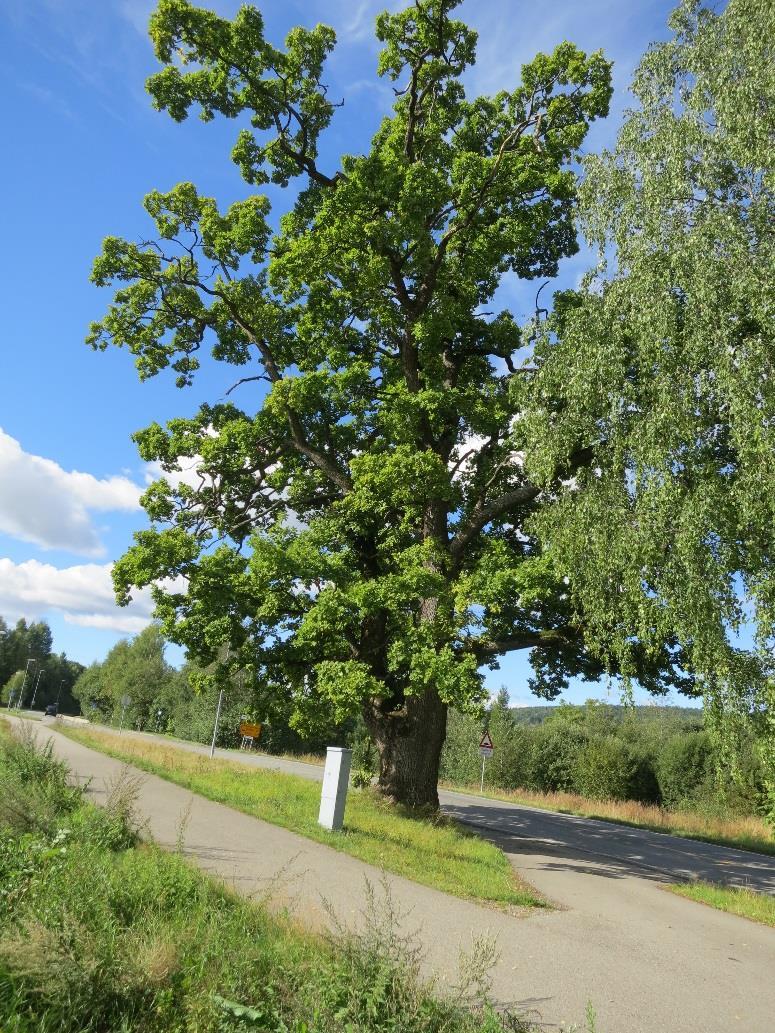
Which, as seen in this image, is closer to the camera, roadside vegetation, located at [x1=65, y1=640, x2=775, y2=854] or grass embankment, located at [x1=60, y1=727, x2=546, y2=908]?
grass embankment, located at [x1=60, y1=727, x2=546, y2=908]

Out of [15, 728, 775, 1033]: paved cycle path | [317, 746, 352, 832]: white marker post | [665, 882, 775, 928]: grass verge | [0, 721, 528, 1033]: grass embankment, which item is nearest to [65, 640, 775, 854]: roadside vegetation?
[665, 882, 775, 928]: grass verge

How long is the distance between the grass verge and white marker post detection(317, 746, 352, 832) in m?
5.36

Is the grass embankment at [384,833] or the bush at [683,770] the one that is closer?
the grass embankment at [384,833]

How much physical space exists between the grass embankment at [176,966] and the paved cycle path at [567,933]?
508mm

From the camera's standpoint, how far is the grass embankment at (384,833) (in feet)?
29.0

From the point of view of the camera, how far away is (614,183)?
39.8 ft

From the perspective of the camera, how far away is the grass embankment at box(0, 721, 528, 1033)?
363 cm

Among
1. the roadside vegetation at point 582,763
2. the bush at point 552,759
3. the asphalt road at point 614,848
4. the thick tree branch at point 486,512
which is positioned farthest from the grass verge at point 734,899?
the bush at point 552,759

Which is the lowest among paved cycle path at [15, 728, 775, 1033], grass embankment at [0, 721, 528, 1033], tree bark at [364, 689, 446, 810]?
paved cycle path at [15, 728, 775, 1033]

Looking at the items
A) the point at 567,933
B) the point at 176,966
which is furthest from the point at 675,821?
the point at 176,966

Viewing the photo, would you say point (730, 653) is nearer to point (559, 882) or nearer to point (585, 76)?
point (559, 882)

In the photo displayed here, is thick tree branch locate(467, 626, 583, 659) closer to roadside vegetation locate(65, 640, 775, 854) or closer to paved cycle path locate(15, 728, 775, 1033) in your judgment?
roadside vegetation locate(65, 640, 775, 854)

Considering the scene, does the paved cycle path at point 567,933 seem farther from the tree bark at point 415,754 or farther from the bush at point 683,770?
the bush at point 683,770

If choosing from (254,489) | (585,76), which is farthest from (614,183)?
(254,489)
